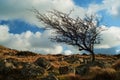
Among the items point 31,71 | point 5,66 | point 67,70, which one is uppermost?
point 5,66

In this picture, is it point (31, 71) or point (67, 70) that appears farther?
point (67, 70)

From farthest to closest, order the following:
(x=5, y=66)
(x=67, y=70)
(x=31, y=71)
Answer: (x=67, y=70)
(x=5, y=66)
(x=31, y=71)

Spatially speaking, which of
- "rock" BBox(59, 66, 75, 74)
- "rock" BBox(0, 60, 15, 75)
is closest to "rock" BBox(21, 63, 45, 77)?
"rock" BBox(0, 60, 15, 75)

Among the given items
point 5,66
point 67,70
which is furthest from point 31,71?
point 67,70

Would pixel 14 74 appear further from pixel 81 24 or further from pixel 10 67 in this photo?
pixel 81 24

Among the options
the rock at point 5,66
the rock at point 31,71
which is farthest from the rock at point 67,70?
the rock at point 5,66

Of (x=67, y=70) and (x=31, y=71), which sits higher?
(x=67, y=70)

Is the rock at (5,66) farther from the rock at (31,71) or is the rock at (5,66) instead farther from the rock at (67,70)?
the rock at (67,70)

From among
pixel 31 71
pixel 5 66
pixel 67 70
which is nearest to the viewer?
pixel 31 71

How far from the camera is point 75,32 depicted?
3472 centimetres

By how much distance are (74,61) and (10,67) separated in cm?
1218

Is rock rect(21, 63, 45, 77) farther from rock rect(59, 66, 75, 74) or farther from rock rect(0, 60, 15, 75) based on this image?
rock rect(59, 66, 75, 74)

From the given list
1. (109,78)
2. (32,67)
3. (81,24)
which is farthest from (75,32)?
(109,78)

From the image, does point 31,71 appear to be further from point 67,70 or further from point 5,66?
point 67,70
